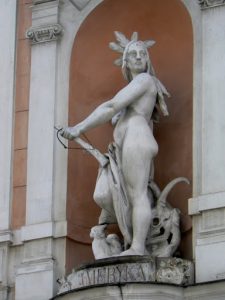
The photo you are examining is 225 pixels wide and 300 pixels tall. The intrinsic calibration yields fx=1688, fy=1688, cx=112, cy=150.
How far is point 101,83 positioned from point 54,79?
0.43 meters

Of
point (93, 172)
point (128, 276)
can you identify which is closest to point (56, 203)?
point (93, 172)

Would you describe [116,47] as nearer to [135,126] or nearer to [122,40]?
[122,40]

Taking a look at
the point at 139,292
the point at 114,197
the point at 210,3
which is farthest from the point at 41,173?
the point at 210,3

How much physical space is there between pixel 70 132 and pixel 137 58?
0.86 m

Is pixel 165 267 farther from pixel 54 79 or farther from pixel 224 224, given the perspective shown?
pixel 54 79

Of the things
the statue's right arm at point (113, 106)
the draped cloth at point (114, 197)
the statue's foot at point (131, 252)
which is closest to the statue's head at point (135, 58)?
the statue's right arm at point (113, 106)

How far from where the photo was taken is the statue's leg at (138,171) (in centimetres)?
1362

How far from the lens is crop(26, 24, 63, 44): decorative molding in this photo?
1477 centimetres

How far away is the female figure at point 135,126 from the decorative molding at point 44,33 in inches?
31.7

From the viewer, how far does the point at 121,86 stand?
48.2ft

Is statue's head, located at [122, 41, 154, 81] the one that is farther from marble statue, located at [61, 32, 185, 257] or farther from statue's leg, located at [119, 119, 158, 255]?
statue's leg, located at [119, 119, 158, 255]

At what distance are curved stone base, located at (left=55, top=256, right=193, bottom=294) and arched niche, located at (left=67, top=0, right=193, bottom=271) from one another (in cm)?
46

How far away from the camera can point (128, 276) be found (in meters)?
13.2

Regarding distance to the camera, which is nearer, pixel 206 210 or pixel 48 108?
pixel 206 210
